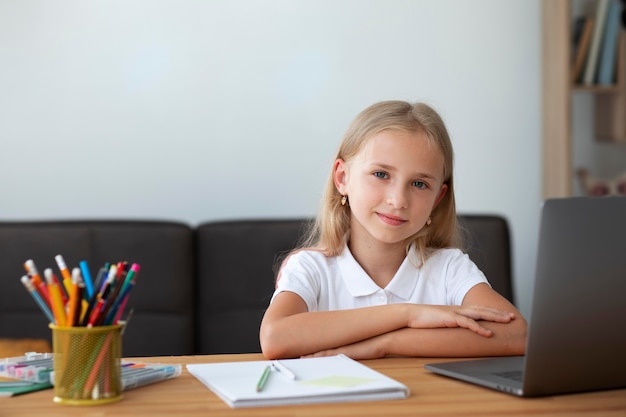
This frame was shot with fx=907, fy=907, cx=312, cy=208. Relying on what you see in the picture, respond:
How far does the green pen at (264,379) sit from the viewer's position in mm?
1153

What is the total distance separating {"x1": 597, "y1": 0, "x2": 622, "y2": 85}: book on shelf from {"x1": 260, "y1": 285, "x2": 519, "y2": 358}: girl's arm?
198 centimetres

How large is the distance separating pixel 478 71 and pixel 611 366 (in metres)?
2.23

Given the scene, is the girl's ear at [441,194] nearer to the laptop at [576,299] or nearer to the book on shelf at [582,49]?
the laptop at [576,299]

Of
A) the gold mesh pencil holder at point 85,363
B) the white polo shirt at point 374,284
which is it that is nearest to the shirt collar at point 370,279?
the white polo shirt at point 374,284

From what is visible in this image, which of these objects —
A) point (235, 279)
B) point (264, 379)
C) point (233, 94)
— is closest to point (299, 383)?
point (264, 379)

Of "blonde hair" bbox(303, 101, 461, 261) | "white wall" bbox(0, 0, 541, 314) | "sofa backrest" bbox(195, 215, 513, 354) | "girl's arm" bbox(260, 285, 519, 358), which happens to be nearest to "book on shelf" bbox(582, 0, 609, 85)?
"white wall" bbox(0, 0, 541, 314)

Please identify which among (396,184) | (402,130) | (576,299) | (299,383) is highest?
(402,130)

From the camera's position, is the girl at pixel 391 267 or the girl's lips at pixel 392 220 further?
the girl's lips at pixel 392 220

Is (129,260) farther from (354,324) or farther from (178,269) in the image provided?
(354,324)

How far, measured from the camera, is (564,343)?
1123 mm

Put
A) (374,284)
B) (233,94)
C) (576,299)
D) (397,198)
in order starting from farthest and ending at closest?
(233,94) < (374,284) < (397,198) < (576,299)

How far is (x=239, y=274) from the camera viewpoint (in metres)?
2.81

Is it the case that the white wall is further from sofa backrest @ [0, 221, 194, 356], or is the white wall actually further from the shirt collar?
the shirt collar

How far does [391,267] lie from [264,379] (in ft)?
2.42
